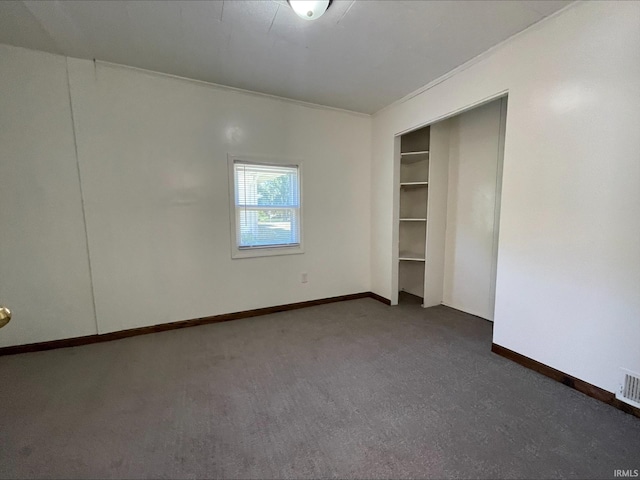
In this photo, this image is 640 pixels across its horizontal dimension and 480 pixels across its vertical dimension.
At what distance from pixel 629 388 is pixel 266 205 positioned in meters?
3.31

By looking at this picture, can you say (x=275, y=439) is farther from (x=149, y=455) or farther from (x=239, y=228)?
(x=239, y=228)

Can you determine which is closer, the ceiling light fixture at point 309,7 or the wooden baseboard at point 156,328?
the ceiling light fixture at point 309,7

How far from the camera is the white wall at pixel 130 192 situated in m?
2.30

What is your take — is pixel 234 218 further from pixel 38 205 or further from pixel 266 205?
pixel 38 205

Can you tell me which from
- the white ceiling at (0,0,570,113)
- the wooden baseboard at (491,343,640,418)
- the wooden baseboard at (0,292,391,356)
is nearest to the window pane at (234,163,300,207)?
the white ceiling at (0,0,570,113)

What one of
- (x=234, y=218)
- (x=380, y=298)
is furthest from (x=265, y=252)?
(x=380, y=298)

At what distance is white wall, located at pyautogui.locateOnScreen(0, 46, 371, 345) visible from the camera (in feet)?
7.55

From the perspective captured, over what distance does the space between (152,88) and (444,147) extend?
341 centimetres

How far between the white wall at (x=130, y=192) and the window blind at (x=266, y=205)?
0.15 metres

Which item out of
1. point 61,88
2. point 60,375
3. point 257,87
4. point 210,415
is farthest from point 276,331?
point 61,88

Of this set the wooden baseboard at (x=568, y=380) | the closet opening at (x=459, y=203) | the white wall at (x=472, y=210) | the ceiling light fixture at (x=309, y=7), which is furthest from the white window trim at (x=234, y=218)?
the wooden baseboard at (x=568, y=380)

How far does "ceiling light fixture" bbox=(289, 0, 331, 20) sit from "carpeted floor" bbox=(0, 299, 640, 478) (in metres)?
2.55

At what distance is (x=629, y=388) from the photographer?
159 cm

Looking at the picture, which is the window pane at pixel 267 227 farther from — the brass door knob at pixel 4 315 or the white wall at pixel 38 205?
the brass door knob at pixel 4 315
